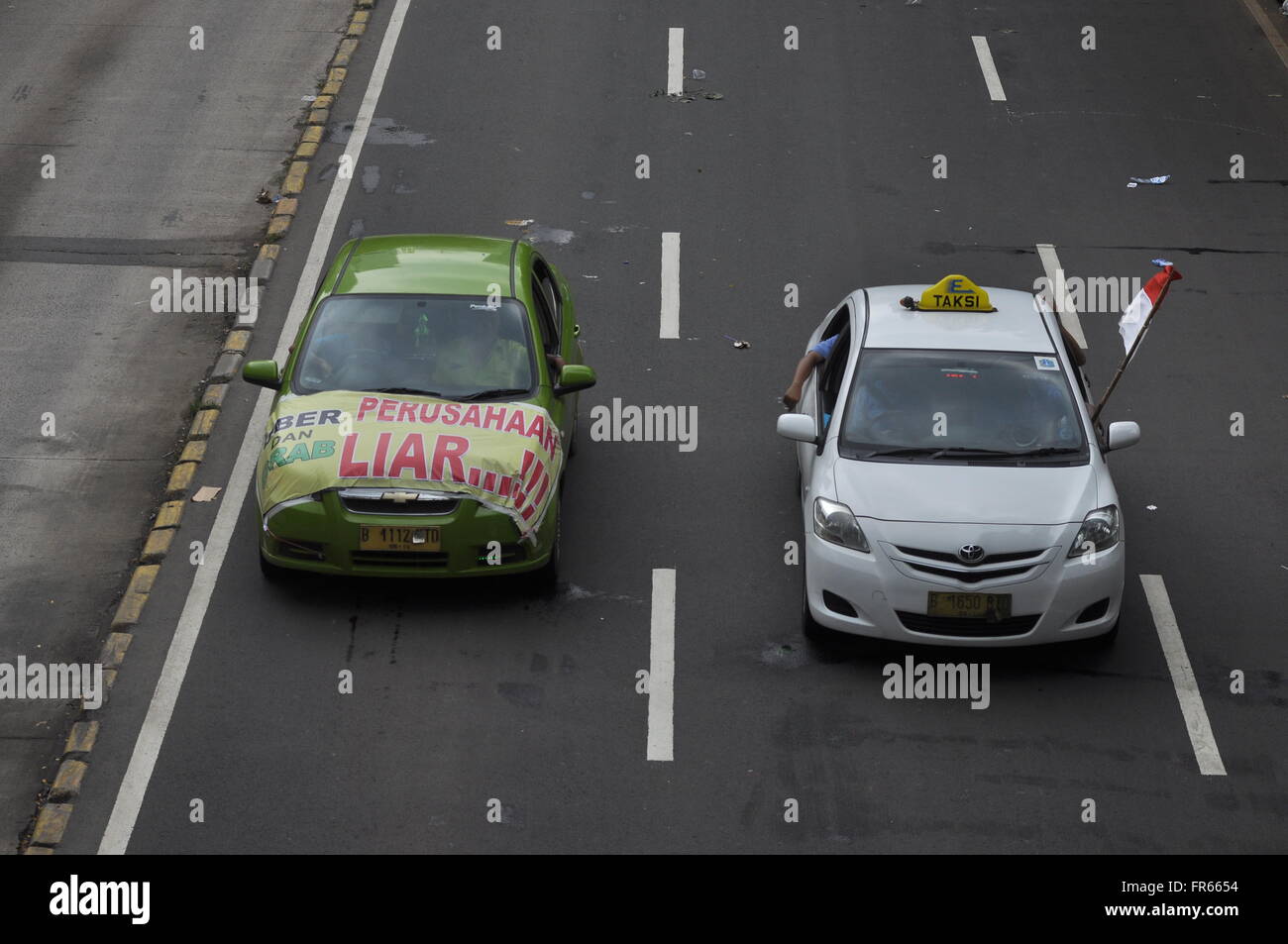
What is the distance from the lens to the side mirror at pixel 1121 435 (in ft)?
34.2

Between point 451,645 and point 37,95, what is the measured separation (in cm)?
1196

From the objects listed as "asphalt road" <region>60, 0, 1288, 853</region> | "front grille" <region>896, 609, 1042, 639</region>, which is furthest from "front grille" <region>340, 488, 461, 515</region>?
"front grille" <region>896, 609, 1042, 639</region>

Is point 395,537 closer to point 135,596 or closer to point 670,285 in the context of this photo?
point 135,596

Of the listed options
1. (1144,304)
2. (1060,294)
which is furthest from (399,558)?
(1060,294)

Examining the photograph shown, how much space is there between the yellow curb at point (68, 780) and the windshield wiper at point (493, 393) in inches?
134

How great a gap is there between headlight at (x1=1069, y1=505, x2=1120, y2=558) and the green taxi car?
3347 mm

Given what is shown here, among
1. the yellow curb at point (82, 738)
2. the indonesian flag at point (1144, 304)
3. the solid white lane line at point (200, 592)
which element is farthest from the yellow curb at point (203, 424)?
the indonesian flag at point (1144, 304)

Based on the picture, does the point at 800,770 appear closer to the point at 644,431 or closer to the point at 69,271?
the point at 644,431

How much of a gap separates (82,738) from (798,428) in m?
4.79

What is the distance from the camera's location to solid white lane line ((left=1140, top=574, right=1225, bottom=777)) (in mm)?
9375

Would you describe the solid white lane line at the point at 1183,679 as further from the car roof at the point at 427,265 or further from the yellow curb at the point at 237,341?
the yellow curb at the point at 237,341

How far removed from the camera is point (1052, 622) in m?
9.67

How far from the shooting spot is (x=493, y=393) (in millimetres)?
10914

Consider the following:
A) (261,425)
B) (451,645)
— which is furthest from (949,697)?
(261,425)
